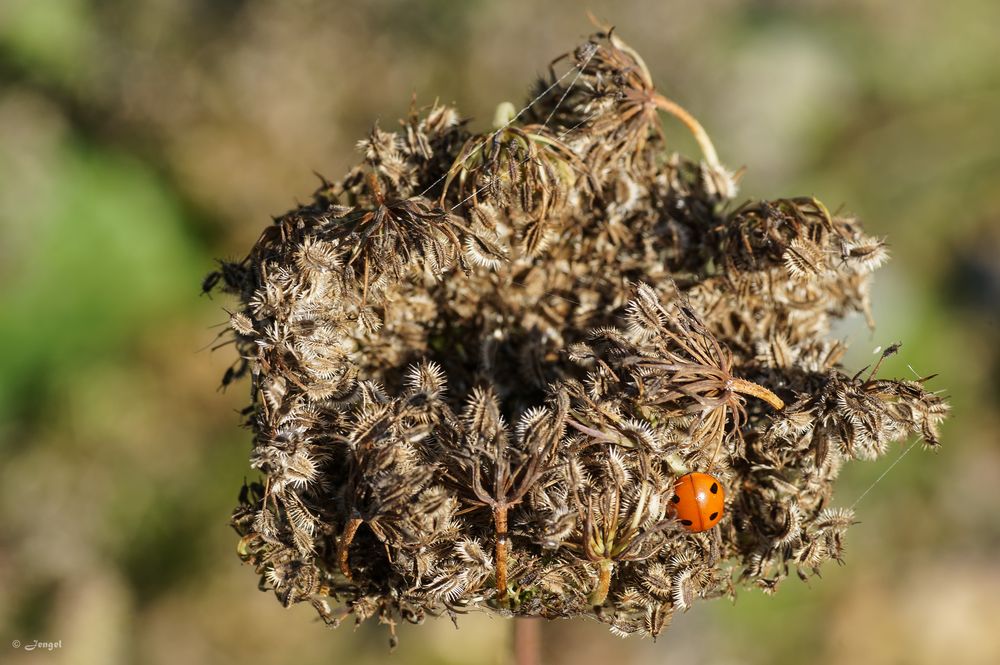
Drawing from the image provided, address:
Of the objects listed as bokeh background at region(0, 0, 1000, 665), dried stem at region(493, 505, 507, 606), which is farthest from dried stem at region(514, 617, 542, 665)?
bokeh background at region(0, 0, 1000, 665)

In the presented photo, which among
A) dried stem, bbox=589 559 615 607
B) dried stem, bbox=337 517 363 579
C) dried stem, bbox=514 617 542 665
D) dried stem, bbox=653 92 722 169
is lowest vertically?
dried stem, bbox=589 559 615 607

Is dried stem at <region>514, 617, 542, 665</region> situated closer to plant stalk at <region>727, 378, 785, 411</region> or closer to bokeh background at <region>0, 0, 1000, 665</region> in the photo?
plant stalk at <region>727, 378, 785, 411</region>

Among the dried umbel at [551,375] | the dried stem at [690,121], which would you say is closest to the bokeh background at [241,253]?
the dried umbel at [551,375]

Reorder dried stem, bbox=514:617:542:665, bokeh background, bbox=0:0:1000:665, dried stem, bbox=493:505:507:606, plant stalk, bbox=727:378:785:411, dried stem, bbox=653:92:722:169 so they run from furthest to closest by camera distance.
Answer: bokeh background, bbox=0:0:1000:665
dried stem, bbox=514:617:542:665
dried stem, bbox=653:92:722:169
plant stalk, bbox=727:378:785:411
dried stem, bbox=493:505:507:606

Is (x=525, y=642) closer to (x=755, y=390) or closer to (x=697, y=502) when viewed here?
(x=697, y=502)

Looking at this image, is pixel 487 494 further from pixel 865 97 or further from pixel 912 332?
pixel 865 97

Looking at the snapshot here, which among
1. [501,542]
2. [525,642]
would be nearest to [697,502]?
[501,542]
